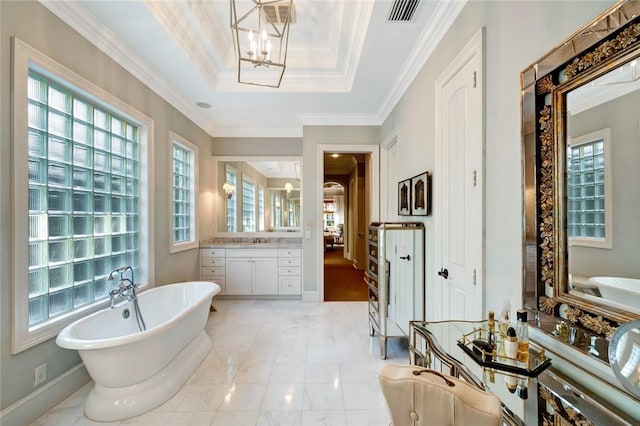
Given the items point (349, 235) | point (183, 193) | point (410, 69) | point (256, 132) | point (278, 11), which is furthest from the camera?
point (349, 235)

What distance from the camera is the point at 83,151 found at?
239 centimetres

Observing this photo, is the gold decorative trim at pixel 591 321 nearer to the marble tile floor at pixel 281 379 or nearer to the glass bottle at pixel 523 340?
the glass bottle at pixel 523 340

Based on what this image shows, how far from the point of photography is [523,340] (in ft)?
3.54

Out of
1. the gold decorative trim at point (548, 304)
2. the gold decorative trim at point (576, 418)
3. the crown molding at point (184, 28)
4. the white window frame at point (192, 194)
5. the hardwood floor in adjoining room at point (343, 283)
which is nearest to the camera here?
the gold decorative trim at point (576, 418)

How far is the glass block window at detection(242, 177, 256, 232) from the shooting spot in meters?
5.14

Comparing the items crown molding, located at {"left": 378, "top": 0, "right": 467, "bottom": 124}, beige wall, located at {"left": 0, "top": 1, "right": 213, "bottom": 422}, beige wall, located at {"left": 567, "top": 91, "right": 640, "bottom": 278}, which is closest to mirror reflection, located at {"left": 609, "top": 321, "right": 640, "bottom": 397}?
beige wall, located at {"left": 567, "top": 91, "right": 640, "bottom": 278}

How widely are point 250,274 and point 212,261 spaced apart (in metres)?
0.66

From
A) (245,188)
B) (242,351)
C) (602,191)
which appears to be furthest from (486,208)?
(245,188)

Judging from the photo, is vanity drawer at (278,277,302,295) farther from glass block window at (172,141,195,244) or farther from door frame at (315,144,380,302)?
glass block window at (172,141,195,244)

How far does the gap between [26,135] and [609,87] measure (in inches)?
118

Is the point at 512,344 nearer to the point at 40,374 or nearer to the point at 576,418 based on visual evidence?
the point at 576,418

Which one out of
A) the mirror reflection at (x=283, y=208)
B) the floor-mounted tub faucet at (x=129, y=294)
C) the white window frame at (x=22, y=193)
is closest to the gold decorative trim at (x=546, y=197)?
the white window frame at (x=22, y=193)

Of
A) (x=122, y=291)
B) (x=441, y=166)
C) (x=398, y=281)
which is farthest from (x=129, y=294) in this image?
(x=441, y=166)

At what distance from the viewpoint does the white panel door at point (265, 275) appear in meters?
4.57
